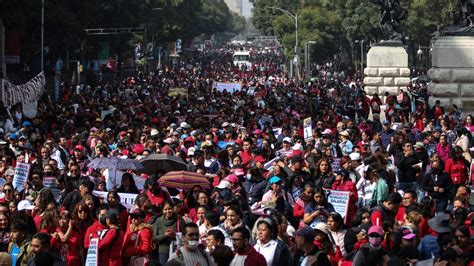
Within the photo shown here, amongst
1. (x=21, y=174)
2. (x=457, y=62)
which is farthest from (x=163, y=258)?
(x=457, y=62)

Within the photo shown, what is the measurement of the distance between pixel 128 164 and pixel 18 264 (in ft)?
22.1

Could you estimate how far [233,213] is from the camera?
13172 millimetres

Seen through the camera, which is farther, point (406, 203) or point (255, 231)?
point (406, 203)

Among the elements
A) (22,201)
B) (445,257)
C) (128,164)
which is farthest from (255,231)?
(128,164)

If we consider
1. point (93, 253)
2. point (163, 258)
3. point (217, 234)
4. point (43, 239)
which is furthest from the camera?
point (163, 258)

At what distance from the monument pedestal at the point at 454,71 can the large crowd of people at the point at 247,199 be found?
7.84 ft

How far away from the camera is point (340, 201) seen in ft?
54.2

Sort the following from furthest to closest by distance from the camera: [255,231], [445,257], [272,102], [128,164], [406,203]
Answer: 1. [272,102]
2. [128,164]
3. [406,203]
4. [255,231]
5. [445,257]

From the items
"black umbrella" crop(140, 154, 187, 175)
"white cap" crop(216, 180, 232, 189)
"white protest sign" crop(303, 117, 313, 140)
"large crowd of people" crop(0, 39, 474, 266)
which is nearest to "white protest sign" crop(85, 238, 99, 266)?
"large crowd of people" crop(0, 39, 474, 266)

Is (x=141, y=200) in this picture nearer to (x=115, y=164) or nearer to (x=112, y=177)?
(x=115, y=164)

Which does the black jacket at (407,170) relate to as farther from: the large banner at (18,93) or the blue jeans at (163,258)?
the large banner at (18,93)

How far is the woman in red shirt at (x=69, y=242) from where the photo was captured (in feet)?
44.8

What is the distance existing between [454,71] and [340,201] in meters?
18.4

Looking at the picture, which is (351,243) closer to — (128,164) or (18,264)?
(18,264)
